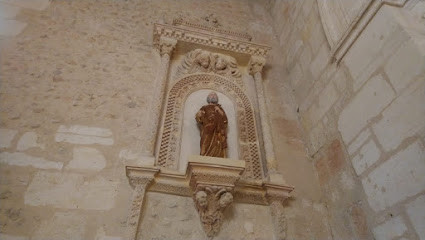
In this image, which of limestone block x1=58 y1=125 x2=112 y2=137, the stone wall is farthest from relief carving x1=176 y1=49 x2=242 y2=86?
limestone block x1=58 y1=125 x2=112 y2=137

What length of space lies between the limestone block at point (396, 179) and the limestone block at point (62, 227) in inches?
80.7

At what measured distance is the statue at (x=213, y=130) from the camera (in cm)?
246

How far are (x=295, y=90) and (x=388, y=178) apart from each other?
1720 millimetres

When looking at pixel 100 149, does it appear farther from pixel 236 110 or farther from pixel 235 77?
pixel 235 77

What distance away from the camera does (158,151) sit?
8.14ft

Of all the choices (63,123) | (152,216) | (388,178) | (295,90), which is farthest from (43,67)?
(388,178)

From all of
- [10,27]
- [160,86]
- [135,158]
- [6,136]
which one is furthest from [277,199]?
[10,27]

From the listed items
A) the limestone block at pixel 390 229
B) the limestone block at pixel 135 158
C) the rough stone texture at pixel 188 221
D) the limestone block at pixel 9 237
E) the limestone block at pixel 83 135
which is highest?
the limestone block at pixel 83 135

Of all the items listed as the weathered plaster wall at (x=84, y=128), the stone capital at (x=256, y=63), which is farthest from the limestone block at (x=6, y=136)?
the stone capital at (x=256, y=63)

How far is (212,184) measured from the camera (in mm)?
2119

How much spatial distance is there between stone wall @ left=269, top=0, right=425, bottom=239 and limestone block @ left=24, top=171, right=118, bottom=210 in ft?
6.09

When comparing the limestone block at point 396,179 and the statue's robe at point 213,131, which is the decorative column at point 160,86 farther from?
the limestone block at point 396,179

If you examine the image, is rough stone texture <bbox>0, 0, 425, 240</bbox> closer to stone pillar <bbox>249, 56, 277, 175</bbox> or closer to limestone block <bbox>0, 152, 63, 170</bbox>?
limestone block <bbox>0, 152, 63, 170</bbox>

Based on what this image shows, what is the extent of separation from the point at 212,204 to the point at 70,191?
1.04m
